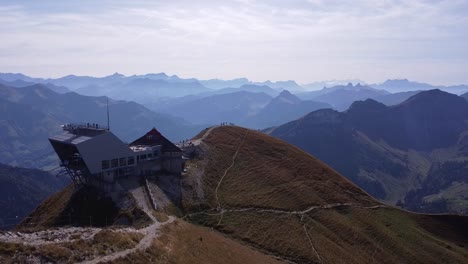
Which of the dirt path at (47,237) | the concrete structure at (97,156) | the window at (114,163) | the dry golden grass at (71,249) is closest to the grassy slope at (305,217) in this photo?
the concrete structure at (97,156)

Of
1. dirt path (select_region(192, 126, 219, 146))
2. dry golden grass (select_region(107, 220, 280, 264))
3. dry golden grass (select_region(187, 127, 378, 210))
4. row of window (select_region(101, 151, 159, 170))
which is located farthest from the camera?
dirt path (select_region(192, 126, 219, 146))

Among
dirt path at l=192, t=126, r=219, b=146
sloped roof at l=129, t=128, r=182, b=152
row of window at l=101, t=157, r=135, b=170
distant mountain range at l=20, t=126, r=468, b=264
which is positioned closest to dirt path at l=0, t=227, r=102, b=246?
distant mountain range at l=20, t=126, r=468, b=264

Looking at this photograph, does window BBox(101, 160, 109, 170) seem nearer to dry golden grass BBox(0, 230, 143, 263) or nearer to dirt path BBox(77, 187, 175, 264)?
dirt path BBox(77, 187, 175, 264)

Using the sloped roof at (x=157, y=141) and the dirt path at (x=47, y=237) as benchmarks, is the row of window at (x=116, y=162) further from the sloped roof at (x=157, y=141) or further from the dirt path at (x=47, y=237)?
the dirt path at (x=47, y=237)

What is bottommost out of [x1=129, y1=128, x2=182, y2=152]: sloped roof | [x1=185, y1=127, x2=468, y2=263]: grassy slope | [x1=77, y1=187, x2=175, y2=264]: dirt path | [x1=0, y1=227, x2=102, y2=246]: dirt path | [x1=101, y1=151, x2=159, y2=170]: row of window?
[x1=185, y1=127, x2=468, y2=263]: grassy slope

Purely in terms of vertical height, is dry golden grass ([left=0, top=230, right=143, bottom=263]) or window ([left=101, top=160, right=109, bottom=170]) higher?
window ([left=101, top=160, right=109, bottom=170])

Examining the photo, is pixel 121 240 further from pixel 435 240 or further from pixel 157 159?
pixel 435 240

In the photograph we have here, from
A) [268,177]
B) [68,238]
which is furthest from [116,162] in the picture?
[268,177]

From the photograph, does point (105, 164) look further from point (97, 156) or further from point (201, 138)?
point (201, 138)
